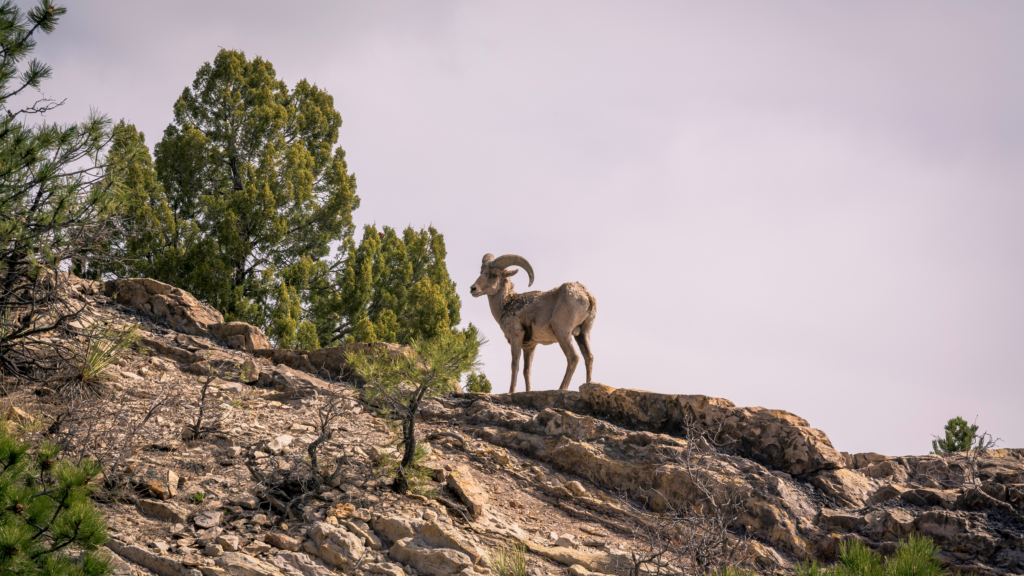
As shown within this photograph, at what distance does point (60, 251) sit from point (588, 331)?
7.74 m

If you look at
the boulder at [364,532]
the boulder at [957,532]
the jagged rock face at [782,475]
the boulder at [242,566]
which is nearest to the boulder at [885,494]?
the jagged rock face at [782,475]

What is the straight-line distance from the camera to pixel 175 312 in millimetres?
10336

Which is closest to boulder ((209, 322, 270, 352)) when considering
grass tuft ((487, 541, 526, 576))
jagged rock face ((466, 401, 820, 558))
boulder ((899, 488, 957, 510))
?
jagged rock face ((466, 401, 820, 558))

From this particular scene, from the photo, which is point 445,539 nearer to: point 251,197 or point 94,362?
point 94,362

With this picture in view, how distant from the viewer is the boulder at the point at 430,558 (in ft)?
17.1

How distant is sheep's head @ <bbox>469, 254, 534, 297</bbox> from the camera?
11.6 m

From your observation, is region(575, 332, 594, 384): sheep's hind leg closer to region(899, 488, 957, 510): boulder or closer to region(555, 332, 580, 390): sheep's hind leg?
region(555, 332, 580, 390): sheep's hind leg

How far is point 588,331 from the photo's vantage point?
11250mm

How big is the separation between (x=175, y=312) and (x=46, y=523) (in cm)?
711

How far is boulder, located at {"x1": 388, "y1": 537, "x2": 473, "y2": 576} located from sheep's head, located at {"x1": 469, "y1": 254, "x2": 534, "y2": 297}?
6476mm

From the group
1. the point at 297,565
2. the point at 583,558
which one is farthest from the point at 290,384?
the point at 583,558

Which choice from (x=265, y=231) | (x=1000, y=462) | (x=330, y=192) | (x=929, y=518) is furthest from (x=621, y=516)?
(x=330, y=192)

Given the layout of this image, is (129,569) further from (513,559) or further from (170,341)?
(170,341)

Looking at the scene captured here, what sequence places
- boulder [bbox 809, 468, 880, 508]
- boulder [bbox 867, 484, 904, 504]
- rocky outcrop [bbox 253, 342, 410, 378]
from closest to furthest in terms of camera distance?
boulder [bbox 867, 484, 904, 504] → boulder [bbox 809, 468, 880, 508] → rocky outcrop [bbox 253, 342, 410, 378]
